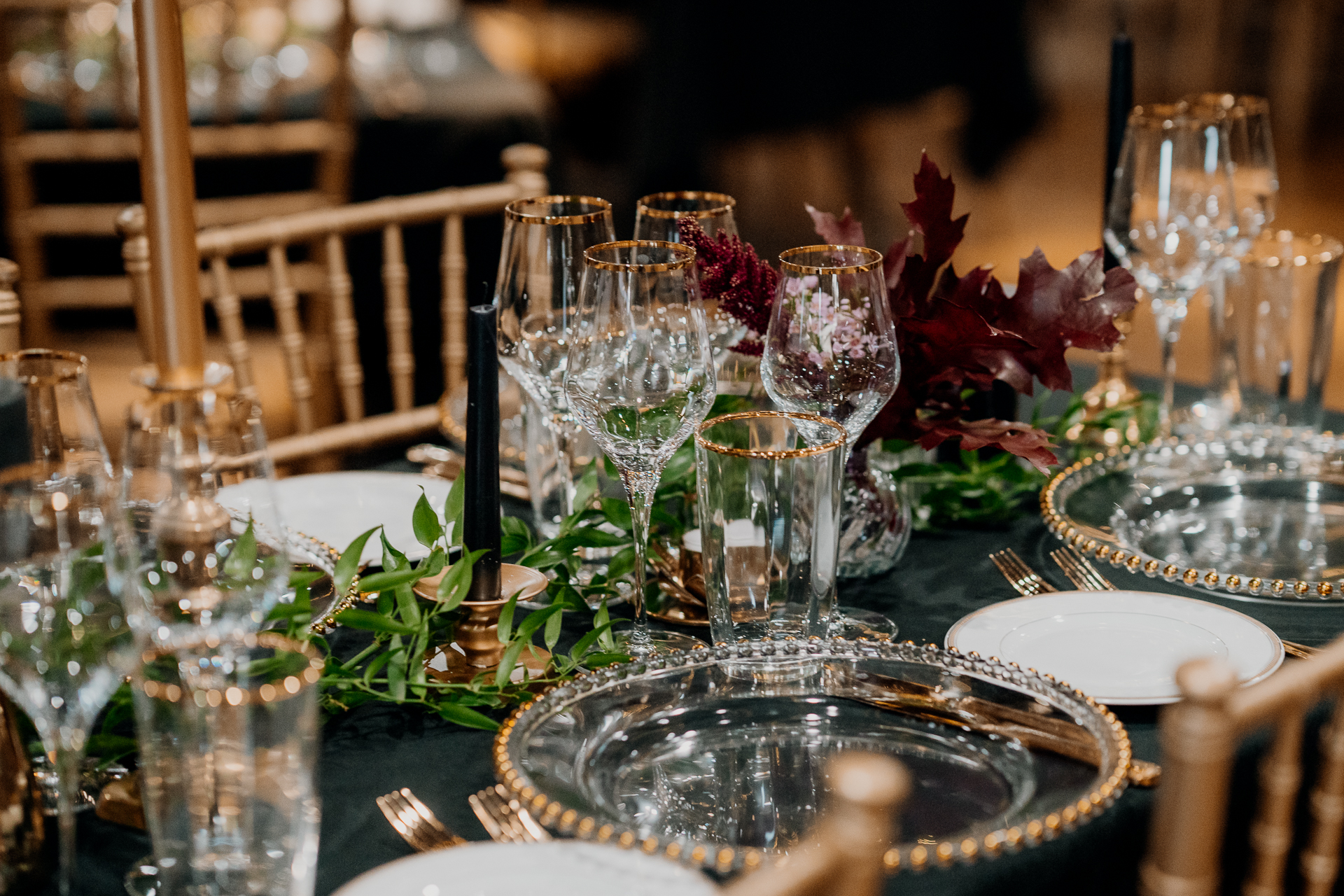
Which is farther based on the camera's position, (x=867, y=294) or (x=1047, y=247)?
(x=1047, y=247)

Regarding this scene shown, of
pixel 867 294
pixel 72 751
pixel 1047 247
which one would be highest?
pixel 867 294

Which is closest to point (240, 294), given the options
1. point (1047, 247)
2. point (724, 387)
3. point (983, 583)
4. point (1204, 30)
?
point (724, 387)

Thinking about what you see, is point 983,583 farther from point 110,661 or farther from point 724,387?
point 110,661

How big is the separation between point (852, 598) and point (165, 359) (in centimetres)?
58

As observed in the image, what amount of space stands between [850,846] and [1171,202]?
102 cm

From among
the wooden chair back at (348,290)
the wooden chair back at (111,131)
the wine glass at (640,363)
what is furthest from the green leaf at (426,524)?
the wooden chair back at (111,131)

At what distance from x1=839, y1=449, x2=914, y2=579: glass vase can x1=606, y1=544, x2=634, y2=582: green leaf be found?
0.17 metres

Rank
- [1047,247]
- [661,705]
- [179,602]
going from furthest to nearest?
[1047,247]
[661,705]
[179,602]

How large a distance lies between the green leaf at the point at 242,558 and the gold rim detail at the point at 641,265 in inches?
11.3

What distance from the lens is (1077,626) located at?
98cm

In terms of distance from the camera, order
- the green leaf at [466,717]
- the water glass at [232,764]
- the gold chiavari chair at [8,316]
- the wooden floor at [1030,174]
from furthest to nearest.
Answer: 1. the wooden floor at [1030,174]
2. the gold chiavari chair at [8,316]
3. the green leaf at [466,717]
4. the water glass at [232,764]

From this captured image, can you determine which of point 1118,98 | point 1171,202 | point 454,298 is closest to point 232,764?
point 1171,202

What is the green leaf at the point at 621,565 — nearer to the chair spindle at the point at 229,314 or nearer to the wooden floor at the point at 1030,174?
the chair spindle at the point at 229,314

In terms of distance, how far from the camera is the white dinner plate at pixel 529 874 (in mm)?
638
